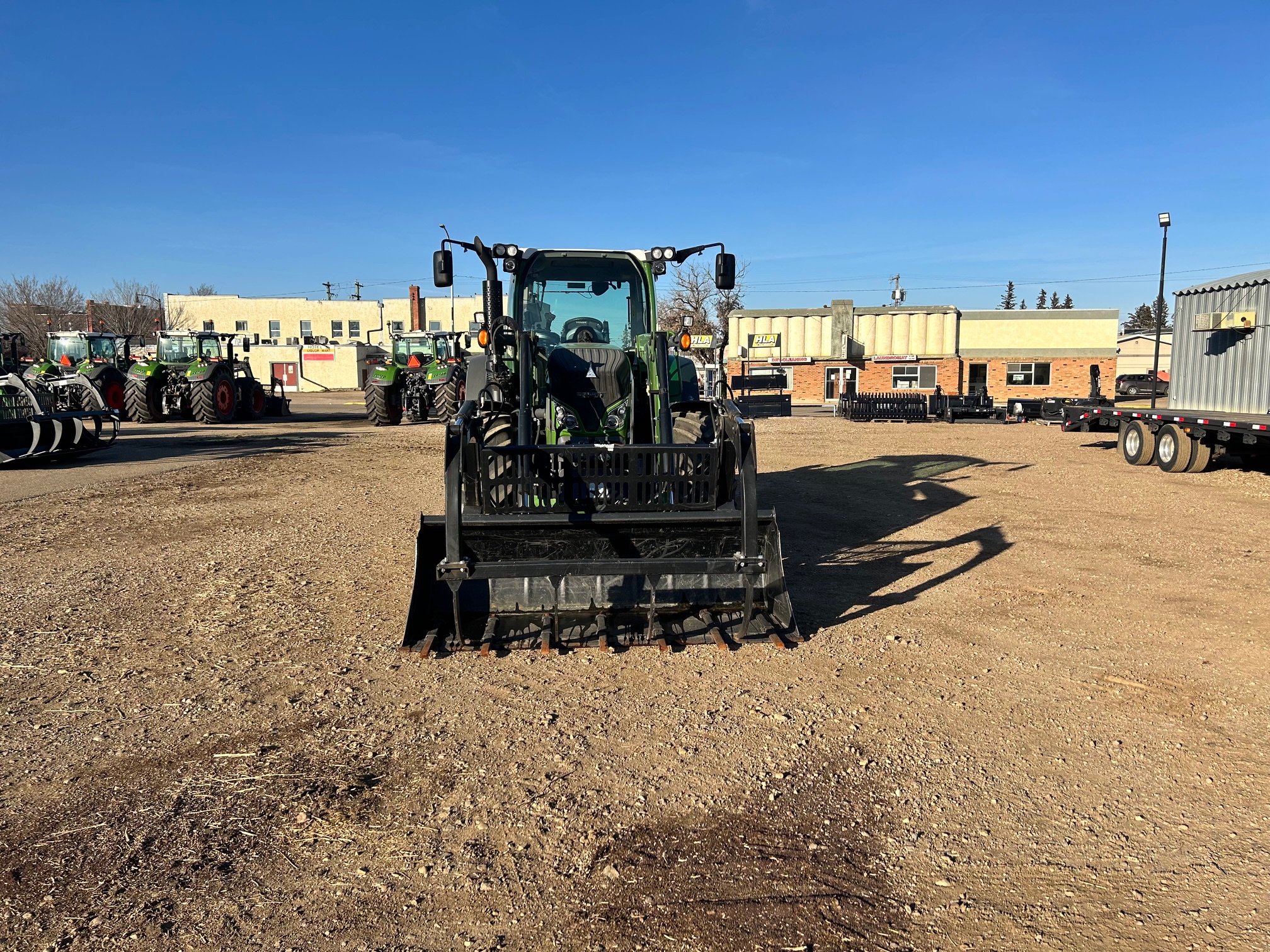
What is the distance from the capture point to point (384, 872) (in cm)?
288

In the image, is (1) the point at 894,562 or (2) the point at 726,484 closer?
(2) the point at 726,484

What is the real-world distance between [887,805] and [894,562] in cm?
423

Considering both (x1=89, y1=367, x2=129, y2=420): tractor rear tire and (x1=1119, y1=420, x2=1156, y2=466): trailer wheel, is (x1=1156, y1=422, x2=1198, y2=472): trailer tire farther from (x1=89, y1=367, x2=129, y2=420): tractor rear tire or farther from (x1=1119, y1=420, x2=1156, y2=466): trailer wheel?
(x1=89, y1=367, x2=129, y2=420): tractor rear tire

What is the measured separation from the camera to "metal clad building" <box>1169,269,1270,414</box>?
1343 centimetres

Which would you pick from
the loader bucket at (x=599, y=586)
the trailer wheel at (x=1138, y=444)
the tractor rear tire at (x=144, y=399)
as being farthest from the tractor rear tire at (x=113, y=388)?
the trailer wheel at (x=1138, y=444)

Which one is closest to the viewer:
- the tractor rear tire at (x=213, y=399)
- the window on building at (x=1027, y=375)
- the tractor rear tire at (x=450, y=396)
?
the tractor rear tire at (x=450, y=396)

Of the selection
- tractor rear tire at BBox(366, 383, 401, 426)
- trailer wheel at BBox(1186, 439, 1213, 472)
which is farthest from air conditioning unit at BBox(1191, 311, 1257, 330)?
tractor rear tire at BBox(366, 383, 401, 426)

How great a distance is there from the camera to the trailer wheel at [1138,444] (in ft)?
47.1

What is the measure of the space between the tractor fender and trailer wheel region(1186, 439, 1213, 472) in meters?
17.7

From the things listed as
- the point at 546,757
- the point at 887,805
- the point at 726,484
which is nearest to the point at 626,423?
the point at 726,484

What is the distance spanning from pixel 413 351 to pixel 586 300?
59.5ft

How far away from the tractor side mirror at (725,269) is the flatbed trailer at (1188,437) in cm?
880

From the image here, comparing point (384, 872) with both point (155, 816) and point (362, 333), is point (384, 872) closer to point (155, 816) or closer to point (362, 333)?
point (155, 816)

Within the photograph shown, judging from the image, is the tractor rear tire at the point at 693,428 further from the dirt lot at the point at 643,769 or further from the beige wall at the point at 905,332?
the beige wall at the point at 905,332
